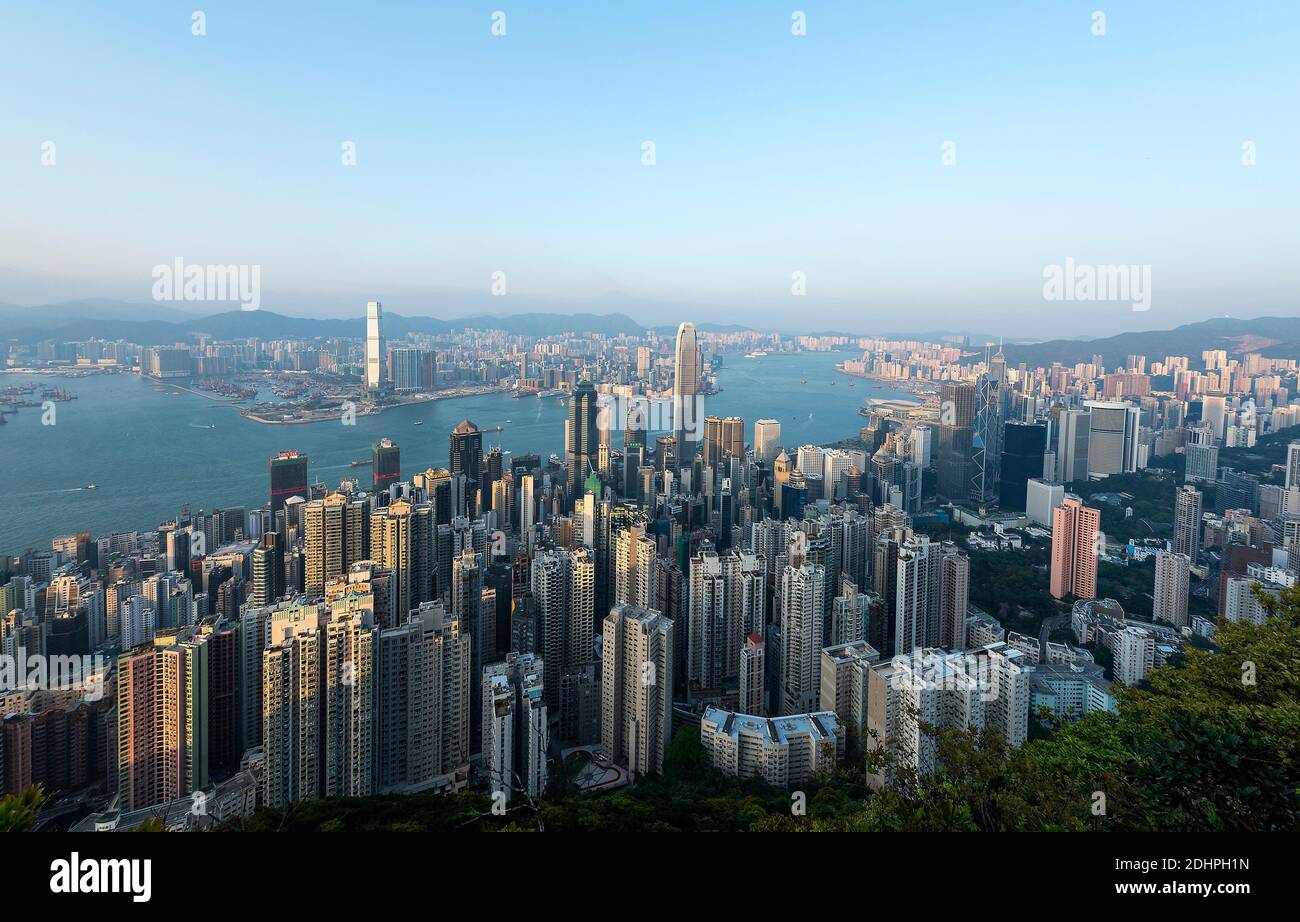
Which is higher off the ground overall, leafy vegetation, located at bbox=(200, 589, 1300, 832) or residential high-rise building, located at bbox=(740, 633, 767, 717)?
leafy vegetation, located at bbox=(200, 589, 1300, 832)

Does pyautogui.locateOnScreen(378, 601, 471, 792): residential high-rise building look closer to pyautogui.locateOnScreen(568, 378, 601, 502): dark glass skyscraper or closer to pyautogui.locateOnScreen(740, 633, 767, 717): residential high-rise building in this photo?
pyautogui.locateOnScreen(740, 633, 767, 717): residential high-rise building

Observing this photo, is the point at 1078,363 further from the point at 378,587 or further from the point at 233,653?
the point at 233,653

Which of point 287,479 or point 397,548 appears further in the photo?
point 287,479

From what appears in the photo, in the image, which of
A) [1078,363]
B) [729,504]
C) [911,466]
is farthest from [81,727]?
[1078,363]

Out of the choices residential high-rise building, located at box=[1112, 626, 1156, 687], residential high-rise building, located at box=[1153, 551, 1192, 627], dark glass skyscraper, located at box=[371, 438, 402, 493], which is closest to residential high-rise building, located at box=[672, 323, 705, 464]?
dark glass skyscraper, located at box=[371, 438, 402, 493]

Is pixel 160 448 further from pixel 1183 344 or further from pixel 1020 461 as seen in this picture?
pixel 1183 344

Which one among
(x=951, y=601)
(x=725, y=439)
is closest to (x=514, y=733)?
(x=951, y=601)

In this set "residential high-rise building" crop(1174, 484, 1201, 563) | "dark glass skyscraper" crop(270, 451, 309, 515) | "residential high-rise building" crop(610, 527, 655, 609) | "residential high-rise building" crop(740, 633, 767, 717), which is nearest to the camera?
"residential high-rise building" crop(740, 633, 767, 717)
